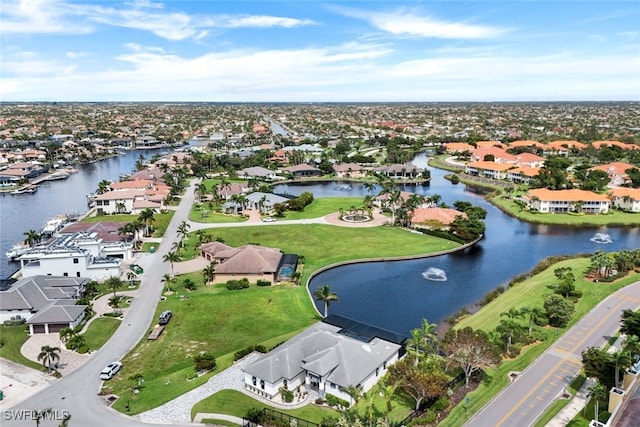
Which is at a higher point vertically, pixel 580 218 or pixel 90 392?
pixel 580 218

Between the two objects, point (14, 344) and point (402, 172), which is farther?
point (402, 172)

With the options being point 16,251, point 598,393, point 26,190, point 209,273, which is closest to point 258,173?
point 26,190

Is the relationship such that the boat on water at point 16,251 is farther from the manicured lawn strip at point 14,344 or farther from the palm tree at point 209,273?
the palm tree at point 209,273

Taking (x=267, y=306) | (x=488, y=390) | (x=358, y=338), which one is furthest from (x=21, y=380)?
(x=488, y=390)

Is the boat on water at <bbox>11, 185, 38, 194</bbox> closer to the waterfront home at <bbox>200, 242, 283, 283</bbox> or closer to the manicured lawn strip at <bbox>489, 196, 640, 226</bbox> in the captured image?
the waterfront home at <bbox>200, 242, 283, 283</bbox>

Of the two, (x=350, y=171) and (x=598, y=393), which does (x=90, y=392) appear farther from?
(x=350, y=171)

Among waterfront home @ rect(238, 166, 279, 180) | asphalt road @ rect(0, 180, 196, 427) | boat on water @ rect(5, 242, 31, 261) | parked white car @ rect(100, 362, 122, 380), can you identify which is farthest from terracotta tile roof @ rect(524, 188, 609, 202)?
boat on water @ rect(5, 242, 31, 261)
